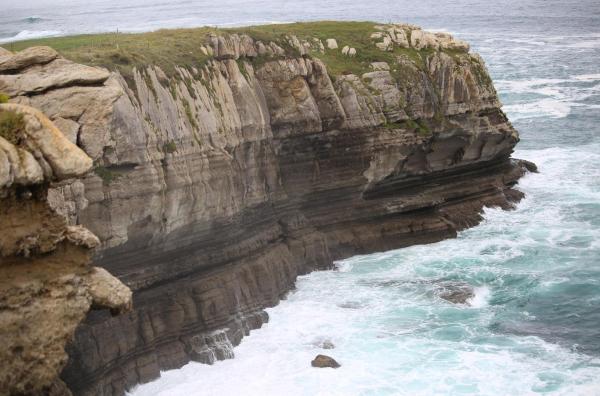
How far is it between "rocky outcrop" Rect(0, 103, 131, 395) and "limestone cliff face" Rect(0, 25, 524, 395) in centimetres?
260

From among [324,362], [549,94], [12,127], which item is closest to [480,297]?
[324,362]

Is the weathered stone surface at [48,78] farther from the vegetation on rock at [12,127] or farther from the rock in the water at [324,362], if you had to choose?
the rock in the water at [324,362]

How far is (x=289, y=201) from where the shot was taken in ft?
133

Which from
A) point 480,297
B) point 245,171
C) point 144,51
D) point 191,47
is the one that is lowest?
point 480,297

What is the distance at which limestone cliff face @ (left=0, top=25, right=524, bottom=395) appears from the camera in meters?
29.7

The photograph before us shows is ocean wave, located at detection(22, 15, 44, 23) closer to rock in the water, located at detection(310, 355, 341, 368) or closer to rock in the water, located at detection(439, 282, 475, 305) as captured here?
rock in the water, located at detection(439, 282, 475, 305)

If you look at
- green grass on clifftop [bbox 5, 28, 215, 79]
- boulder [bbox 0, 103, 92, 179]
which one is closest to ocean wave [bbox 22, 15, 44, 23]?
green grass on clifftop [bbox 5, 28, 215, 79]

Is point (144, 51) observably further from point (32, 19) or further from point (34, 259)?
point (32, 19)

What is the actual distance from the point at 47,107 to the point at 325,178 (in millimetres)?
20354

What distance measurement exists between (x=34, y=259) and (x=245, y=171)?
17462 millimetres

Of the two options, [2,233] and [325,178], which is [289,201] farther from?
[2,233]

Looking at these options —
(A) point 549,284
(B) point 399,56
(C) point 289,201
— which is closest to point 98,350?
(C) point 289,201

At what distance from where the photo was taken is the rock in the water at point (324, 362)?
103ft

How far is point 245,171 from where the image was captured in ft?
123
